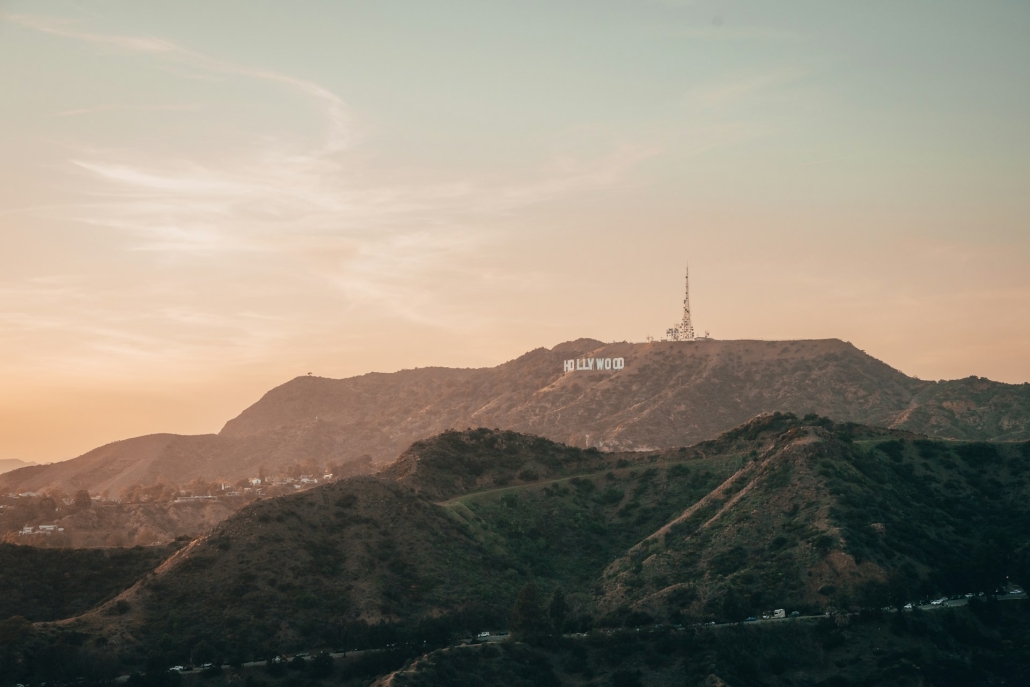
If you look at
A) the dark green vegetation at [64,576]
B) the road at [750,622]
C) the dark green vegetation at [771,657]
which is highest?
the dark green vegetation at [64,576]

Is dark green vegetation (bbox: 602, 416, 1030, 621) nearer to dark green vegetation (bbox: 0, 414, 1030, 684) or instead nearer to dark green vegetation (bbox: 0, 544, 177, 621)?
dark green vegetation (bbox: 0, 414, 1030, 684)

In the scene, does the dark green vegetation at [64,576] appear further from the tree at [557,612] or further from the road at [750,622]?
the tree at [557,612]

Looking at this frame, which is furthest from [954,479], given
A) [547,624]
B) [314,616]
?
[314,616]

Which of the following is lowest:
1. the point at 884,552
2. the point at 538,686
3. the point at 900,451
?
the point at 538,686

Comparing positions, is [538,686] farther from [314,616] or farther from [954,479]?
[954,479]

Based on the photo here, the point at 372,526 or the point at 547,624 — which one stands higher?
the point at 372,526

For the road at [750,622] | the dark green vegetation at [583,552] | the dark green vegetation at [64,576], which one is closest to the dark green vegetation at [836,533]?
the dark green vegetation at [583,552]

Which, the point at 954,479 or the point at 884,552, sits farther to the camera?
the point at 954,479
